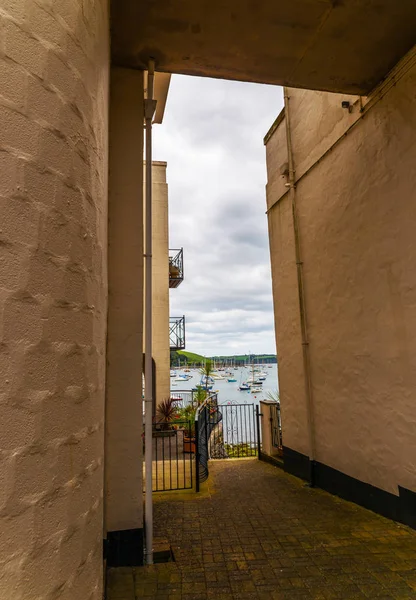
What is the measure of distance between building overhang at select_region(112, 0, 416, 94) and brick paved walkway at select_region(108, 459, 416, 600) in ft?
19.3

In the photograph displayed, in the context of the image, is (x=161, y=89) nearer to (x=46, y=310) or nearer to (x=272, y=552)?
(x=46, y=310)

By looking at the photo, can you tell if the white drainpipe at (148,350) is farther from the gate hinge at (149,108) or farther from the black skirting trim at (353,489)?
the black skirting trim at (353,489)

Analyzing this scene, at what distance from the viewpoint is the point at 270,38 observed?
461 cm

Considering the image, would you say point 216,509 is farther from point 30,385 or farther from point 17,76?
point 17,76

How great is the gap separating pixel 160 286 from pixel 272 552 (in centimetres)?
968

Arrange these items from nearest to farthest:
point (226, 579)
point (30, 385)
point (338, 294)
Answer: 1. point (30, 385)
2. point (226, 579)
3. point (338, 294)

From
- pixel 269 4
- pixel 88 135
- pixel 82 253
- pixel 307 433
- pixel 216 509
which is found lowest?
pixel 216 509

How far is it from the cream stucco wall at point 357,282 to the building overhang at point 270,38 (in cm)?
54

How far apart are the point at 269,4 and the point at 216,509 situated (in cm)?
641

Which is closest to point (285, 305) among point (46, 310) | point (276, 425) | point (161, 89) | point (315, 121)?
point (276, 425)

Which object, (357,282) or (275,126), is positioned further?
(275,126)

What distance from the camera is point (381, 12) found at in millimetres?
4305

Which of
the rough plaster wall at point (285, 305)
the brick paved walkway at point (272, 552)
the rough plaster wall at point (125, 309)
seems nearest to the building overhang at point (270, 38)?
the rough plaster wall at point (125, 309)

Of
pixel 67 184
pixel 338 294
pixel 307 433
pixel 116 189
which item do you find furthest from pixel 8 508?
pixel 307 433
